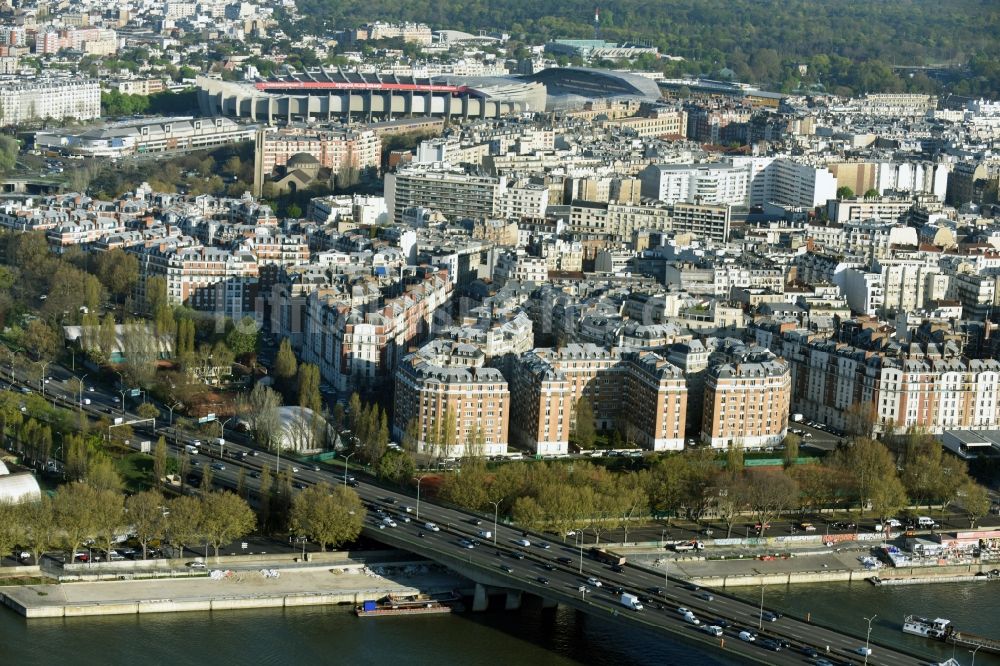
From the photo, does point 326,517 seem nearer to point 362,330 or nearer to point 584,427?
point 584,427

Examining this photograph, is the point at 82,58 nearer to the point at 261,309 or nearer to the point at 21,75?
the point at 21,75

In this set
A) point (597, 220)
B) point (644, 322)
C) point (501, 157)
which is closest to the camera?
point (644, 322)

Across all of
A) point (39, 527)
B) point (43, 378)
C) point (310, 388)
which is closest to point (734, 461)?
point (310, 388)

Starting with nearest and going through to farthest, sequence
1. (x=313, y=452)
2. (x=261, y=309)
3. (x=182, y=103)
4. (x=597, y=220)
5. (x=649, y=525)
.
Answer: (x=649, y=525) < (x=313, y=452) < (x=261, y=309) < (x=597, y=220) < (x=182, y=103)

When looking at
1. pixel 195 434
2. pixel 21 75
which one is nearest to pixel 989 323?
pixel 195 434

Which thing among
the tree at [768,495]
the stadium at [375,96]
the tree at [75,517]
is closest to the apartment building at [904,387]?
the tree at [768,495]
